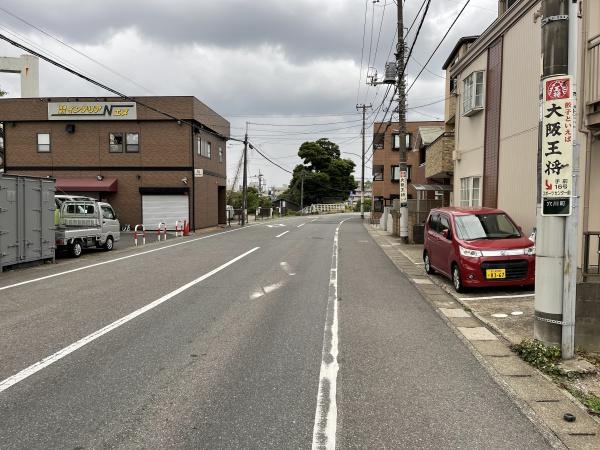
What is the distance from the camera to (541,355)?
5398 millimetres

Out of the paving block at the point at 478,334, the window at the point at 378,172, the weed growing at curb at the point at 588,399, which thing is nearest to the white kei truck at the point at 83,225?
the paving block at the point at 478,334

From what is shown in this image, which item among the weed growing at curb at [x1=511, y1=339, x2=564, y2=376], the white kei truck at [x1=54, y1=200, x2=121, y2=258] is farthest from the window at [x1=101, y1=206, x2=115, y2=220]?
the weed growing at curb at [x1=511, y1=339, x2=564, y2=376]

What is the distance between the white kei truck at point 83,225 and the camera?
15.7 metres

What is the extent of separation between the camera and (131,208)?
30656 mm

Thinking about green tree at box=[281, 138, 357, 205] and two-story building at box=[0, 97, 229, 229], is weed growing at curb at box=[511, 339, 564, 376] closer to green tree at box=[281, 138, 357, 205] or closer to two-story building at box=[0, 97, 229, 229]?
two-story building at box=[0, 97, 229, 229]

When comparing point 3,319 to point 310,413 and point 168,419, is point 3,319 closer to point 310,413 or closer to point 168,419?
point 168,419

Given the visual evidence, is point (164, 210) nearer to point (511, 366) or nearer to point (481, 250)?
point (481, 250)

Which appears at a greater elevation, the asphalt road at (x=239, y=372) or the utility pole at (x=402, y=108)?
the utility pole at (x=402, y=108)

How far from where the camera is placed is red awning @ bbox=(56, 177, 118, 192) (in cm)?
2978

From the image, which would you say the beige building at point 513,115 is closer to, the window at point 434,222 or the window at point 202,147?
the window at point 434,222

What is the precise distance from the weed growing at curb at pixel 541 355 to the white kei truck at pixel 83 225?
14149mm

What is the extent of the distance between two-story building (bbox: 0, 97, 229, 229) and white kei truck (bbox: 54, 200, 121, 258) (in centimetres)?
1136

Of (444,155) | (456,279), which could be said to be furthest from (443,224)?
(444,155)

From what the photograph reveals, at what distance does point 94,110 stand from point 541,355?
30.6 meters
